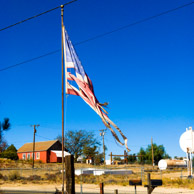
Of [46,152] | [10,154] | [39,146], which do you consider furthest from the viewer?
[39,146]

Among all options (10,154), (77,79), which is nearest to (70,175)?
(77,79)

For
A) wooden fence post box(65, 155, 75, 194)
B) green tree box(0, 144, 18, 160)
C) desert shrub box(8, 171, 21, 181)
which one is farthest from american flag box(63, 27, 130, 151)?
green tree box(0, 144, 18, 160)

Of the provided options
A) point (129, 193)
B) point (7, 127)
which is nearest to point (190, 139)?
point (129, 193)

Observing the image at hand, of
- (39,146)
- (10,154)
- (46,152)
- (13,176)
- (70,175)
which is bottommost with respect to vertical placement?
(13,176)

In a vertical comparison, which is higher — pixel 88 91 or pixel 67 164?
pixel 88 91

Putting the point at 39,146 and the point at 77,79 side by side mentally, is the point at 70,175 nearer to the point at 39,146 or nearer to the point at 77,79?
the point at 77,79

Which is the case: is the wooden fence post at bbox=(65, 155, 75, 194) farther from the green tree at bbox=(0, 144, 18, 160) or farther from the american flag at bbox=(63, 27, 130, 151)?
the green tree at bbox=(0, 144, 18, 160)

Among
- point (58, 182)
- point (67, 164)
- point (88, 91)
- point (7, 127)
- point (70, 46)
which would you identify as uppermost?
point (70, 46)

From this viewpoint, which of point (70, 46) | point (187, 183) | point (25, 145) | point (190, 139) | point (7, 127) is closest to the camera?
point (70, 46)

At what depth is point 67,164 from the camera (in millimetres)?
8773

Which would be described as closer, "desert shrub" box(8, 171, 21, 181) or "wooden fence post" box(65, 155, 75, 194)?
"wooden fence post" box(65, 155, 75, 194)

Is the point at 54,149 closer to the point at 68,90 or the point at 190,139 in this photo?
the point at 190,139

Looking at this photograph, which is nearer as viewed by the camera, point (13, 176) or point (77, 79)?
point (77, 79)

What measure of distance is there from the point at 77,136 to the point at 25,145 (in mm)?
14858
